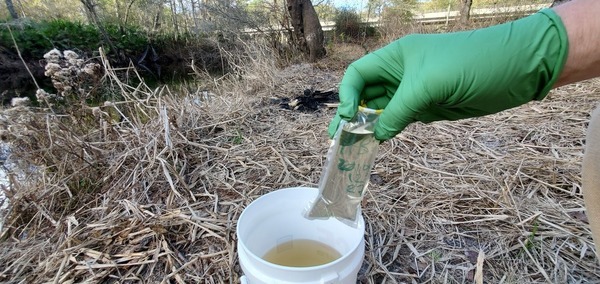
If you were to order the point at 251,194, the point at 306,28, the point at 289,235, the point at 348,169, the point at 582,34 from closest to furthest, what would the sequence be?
the point at 582,34, the point at 348,169, the point at 289,235, the point at 251,194, the point at 306,28

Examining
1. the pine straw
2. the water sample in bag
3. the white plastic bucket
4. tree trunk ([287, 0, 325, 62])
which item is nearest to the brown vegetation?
the pine straw

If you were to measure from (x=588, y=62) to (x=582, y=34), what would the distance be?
0.23ft

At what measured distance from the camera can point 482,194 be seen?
4.13 ft

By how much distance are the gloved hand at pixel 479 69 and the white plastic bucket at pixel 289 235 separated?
0.30 m

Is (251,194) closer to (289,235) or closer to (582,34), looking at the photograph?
(289,235)

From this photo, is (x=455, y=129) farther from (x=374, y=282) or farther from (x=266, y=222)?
(x=266, y=222)

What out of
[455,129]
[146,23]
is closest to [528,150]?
[455,129]

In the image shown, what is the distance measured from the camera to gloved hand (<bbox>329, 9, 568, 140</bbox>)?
2.28 feet

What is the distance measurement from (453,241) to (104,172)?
5.27ft

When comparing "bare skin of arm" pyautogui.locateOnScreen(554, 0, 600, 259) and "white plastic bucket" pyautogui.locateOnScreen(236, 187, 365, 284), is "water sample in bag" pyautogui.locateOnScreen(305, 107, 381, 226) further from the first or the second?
"bare skin of arm" pyautogui.locateOnScreen(554, 0, 600, 259)

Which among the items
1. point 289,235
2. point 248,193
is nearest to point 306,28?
point 248,193

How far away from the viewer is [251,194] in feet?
4.47

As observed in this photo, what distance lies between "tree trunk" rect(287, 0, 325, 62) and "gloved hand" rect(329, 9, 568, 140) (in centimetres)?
452

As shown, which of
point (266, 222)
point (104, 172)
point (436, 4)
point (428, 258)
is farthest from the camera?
point (436, 4)
